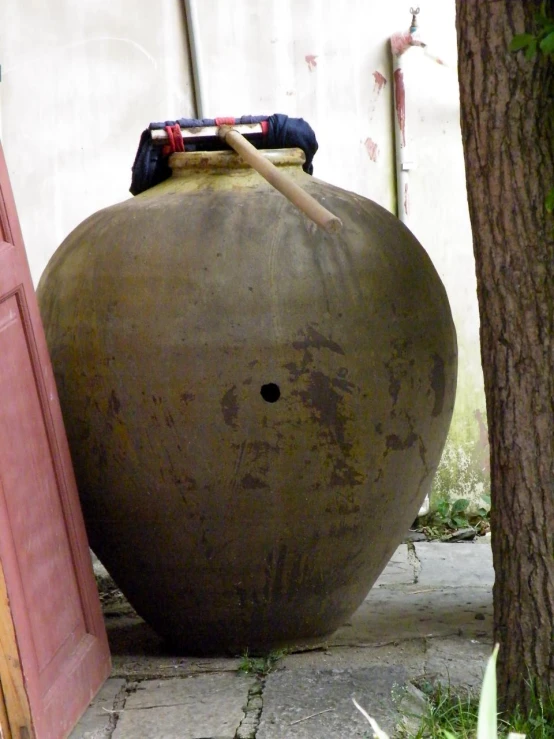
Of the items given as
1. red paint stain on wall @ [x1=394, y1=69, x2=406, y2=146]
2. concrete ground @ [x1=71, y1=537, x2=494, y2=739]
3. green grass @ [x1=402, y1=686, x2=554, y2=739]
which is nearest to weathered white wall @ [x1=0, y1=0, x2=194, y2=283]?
red paint stain on wall @ [x1=394, y1=69, x2=406, y2=146]

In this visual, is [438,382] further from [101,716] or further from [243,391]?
[101,716]

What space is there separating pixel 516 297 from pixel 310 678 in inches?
45.6

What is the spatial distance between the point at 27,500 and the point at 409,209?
2.37 m

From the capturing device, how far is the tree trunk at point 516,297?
99.5 inches

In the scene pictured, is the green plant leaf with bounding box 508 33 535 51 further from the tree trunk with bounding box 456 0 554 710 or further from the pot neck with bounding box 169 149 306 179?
the pot neck with bounding box 169 149 306 179

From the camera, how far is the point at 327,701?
2783mm

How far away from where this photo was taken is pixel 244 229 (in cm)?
290

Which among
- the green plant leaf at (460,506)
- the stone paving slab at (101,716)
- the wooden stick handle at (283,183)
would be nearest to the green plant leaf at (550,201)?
the wooden stick handle at (283,183)

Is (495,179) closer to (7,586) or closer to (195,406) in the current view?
(195,406)

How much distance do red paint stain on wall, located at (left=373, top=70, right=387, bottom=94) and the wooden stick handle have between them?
144cm

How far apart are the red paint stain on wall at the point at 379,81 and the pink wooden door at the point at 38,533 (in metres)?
2.01

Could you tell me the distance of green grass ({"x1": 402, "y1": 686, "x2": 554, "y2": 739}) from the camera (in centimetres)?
255

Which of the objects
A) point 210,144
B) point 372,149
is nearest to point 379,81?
point 372,149

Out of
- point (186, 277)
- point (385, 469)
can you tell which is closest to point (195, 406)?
point (186, 277)
